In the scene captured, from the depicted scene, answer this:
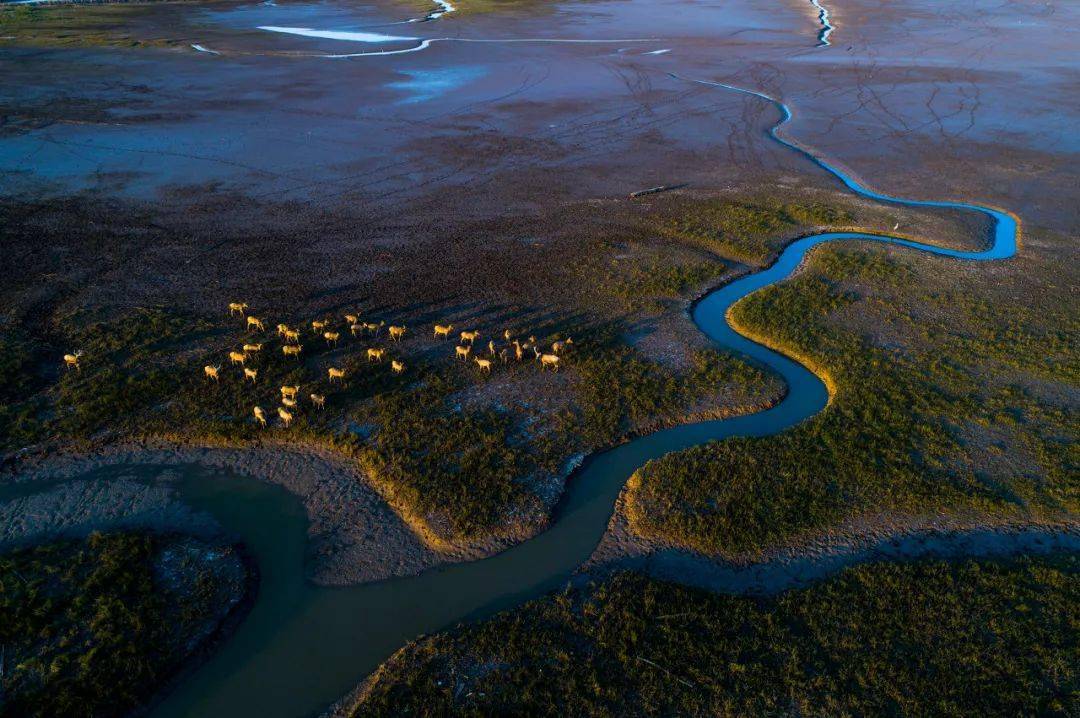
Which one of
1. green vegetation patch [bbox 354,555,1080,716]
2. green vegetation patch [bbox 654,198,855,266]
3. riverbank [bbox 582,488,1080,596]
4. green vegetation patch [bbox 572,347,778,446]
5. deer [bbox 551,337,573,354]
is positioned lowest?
green vegetation patch [bbox 354,555,1080,716]

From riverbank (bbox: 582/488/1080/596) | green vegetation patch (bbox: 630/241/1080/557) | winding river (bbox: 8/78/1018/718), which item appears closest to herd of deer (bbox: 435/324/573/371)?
winding river (bbox: 8/78/1018/718)

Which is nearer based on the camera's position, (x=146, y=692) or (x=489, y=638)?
(x=146, y=692)

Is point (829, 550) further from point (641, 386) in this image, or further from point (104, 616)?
point (104, 616)

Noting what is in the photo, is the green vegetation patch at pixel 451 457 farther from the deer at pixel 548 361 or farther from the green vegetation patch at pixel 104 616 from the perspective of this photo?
the green vegetation patch at pixel 104 616

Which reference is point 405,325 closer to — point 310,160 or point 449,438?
point 449,438

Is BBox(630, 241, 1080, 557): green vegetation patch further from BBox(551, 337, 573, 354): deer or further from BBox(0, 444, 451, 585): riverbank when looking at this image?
BBox(0, 444, 451, 585): riverbank

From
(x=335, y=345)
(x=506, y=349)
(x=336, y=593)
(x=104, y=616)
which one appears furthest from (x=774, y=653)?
(x=335, y=345)

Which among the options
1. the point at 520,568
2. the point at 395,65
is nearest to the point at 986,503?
the point at 520,568
